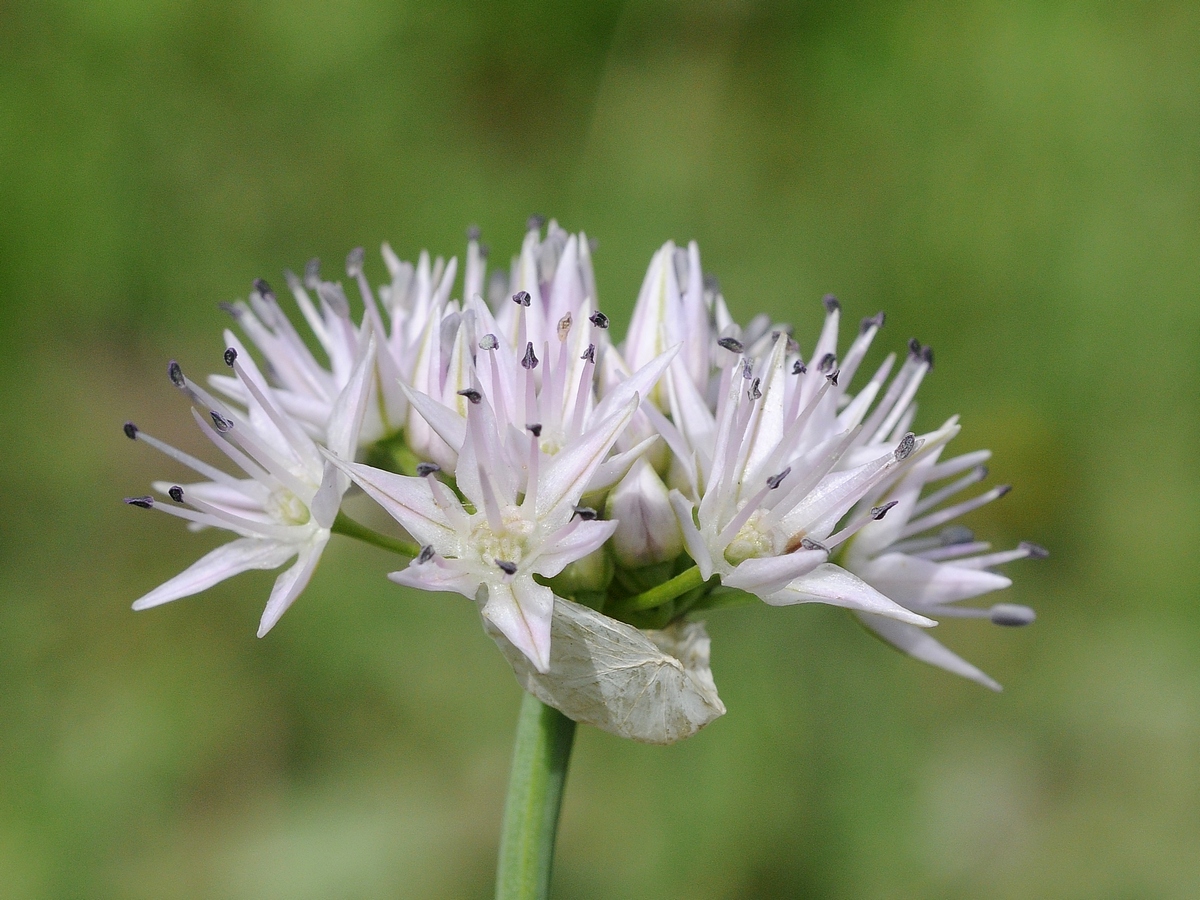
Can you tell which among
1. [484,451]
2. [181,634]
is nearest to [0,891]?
[181,634]

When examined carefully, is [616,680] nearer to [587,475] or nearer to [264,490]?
[587,475]

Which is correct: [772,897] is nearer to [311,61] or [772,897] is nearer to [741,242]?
[741,242]

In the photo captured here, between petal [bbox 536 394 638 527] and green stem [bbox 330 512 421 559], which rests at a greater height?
petal [bbox 536 394 638 527]

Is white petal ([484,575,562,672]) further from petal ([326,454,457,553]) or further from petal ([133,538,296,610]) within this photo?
petal ([133,538,296,610])

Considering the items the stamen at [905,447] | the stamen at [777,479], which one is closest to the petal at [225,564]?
the stamen at [777,479]

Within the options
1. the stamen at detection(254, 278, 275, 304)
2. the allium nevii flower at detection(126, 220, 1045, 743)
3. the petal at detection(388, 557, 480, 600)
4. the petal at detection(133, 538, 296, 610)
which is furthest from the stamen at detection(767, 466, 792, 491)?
the stamen at detection(254, 278, 275, 304)

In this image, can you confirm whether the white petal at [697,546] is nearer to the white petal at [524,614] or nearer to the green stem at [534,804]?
the white petal at [524,614]

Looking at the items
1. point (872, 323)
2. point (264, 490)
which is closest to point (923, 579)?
point (872, 323)
